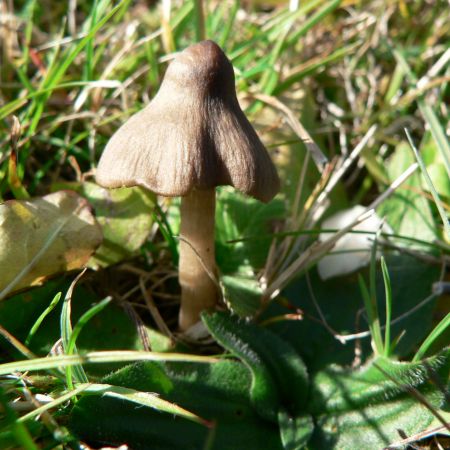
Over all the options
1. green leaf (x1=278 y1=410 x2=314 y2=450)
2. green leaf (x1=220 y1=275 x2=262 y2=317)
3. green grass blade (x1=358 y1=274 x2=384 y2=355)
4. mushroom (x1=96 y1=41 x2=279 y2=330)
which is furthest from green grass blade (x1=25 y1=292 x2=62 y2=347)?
green grass blade (x1=358 y1=274 x2=384 y2=355)

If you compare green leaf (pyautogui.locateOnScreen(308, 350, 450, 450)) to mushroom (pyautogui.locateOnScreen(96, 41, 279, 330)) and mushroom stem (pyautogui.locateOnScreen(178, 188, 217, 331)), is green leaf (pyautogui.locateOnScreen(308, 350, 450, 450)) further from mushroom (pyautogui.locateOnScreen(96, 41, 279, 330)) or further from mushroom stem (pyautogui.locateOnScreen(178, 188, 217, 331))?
mushroom (pyautogui.locateOnScreen(96, 41, 279, 330))

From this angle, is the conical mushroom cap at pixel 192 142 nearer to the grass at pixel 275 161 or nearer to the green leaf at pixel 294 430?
the grass at pixel 275 161

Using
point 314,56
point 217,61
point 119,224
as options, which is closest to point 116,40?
point 314,56

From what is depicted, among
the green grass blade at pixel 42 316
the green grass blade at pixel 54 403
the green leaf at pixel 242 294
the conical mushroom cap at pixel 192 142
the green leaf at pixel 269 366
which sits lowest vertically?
the green leaf at pixel 269 366

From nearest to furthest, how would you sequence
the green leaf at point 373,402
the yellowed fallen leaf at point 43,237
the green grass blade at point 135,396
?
the green grass blade at point 135,396 → the green leaf at point 373,402 → the yellowed fallen leaf at point 43,237

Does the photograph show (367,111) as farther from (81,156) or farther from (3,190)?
(3,190)

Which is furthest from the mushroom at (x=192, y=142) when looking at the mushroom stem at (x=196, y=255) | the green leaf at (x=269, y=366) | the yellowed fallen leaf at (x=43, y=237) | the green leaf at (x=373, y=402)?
the green leaf at (x=373, y=402)

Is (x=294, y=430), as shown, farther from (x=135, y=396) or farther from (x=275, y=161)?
(x=275, y=161)
